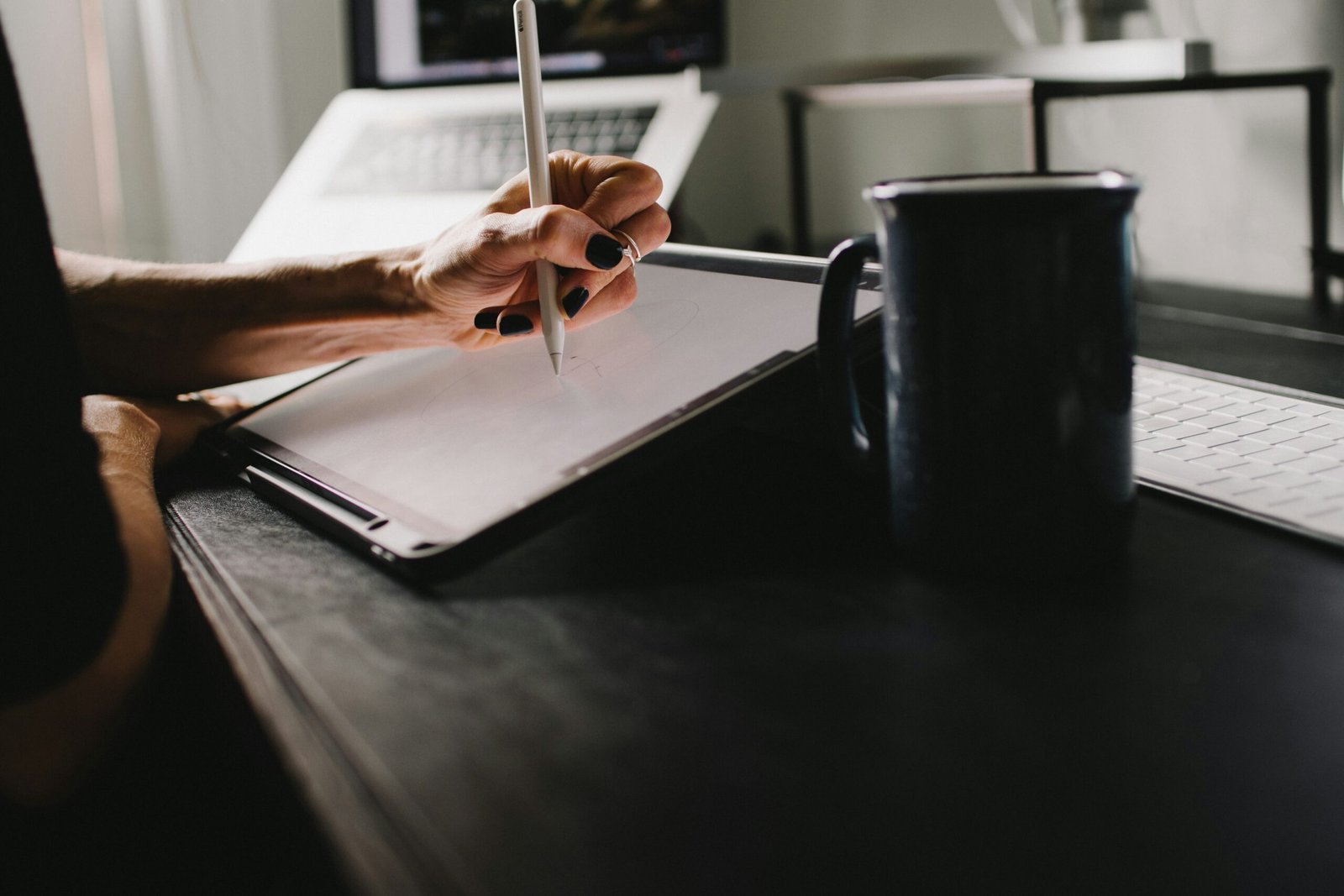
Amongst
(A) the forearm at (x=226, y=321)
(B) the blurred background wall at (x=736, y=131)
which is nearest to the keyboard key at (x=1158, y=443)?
(A) the forearm at (x=226, y=321)

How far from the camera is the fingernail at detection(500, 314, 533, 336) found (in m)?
0.57

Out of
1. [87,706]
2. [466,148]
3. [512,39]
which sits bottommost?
[87,706]

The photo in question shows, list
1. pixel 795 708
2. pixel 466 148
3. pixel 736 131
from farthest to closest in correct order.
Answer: pixel 736 131
pixel 466 148
pixel 795 708

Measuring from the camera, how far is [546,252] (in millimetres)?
527

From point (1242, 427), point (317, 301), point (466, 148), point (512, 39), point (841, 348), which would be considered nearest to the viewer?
point (841, 348)

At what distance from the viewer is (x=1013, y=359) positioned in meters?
0.32

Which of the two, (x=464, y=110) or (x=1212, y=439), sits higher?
(x=464, y=110)

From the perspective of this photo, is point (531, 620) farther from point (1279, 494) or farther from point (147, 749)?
point (1279, 494)

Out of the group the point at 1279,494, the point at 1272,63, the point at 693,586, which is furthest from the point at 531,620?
the point at 1272,63

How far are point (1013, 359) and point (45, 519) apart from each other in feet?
1.03

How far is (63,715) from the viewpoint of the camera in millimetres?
346

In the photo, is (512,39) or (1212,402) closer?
(1212,402)

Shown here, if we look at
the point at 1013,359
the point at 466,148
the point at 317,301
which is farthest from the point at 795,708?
the point at 466,148

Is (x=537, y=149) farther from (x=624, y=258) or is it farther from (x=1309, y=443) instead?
(x=1309, y=443)
